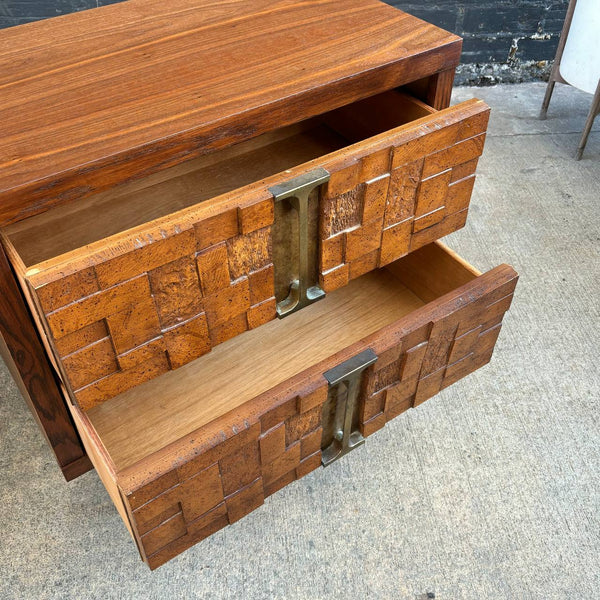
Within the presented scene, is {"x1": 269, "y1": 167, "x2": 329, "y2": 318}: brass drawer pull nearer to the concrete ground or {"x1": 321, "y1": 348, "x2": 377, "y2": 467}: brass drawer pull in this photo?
{"x1": 321, "y1": 348, "x2": 377, "y2": 467}: brass drawer pull

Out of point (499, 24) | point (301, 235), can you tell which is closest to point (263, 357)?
point (301, 235)

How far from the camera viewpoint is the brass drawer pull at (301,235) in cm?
70

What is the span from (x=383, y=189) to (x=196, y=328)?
27 centimetres

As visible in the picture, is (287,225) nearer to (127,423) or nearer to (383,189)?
(383,189)

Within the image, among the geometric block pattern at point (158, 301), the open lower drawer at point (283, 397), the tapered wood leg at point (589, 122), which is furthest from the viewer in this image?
the tapered wood leg at point (589, 122)

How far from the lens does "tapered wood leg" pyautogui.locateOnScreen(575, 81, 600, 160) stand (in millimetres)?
1470

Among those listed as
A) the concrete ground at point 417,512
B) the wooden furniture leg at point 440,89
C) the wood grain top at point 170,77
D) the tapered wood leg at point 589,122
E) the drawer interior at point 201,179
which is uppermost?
the wood grain top at point 170,77

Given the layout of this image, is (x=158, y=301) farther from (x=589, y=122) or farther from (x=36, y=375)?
(x=589, y=122)

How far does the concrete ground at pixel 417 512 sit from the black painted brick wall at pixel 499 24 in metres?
0.87

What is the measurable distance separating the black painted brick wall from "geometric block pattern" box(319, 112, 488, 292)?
38.0 inches

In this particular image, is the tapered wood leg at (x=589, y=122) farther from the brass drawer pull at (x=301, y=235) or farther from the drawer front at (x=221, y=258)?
the brass drawer pull at (x=301, y=235)

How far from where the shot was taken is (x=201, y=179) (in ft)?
3.19

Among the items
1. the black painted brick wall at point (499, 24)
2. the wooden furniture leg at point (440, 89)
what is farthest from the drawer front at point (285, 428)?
the black painted brick wall at point (499, 24)

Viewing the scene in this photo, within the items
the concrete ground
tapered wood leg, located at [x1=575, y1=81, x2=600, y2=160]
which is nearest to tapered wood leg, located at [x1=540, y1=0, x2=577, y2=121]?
tapered wood leg, located at [x1=575, y1=81, x2=600, y2=160]
